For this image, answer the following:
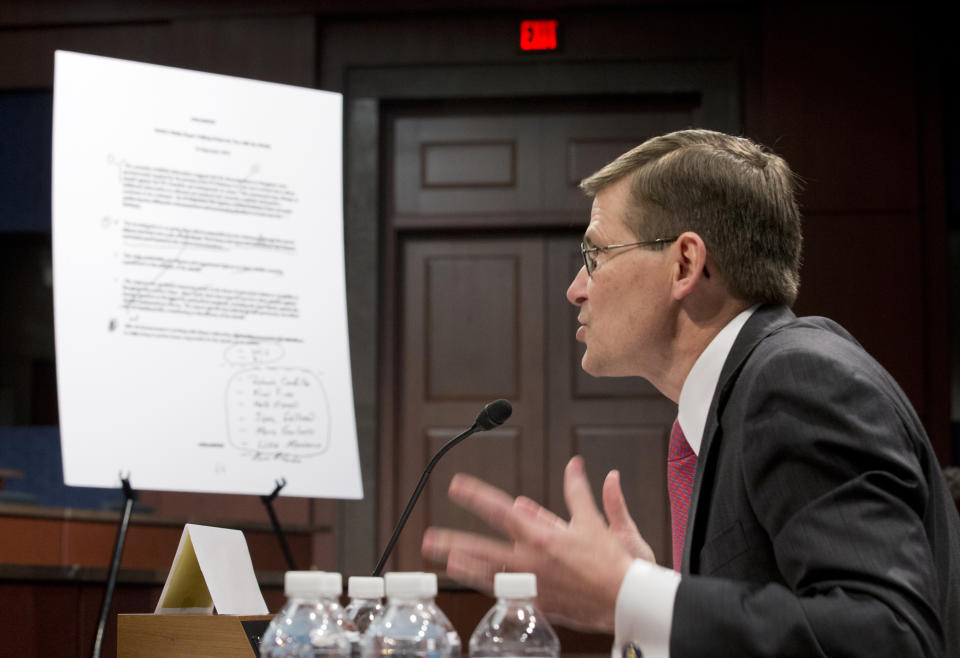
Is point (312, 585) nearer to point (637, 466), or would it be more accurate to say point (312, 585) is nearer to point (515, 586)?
point (515, 586)

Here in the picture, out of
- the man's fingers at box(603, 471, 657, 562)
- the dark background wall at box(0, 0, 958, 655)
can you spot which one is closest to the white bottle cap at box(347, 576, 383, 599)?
the man's fingers at box(603, 471, 657, 562)

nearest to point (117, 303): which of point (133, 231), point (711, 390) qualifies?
point (133, 231)

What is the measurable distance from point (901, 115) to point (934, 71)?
257 millimetres

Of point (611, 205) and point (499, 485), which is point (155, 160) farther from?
point (499, 485)

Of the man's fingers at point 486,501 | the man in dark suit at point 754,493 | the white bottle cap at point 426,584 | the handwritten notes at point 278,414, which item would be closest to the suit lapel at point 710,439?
the man in dark suit at point 754,493

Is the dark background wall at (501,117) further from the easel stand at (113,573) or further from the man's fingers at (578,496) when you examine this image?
the man's fingers at (578,496)

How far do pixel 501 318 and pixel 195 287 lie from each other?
2.52 metres

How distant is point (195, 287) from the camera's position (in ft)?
8.79

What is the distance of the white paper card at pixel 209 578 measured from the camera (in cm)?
163

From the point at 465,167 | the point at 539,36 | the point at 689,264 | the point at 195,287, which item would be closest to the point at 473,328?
the point at 465,167

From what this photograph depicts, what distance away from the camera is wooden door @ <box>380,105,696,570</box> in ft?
16.4

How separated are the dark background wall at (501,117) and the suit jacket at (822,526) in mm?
3668

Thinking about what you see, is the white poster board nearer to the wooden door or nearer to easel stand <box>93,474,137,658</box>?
easel stand <box>93,474,137,658</box>

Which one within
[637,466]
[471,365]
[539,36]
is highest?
[539,36]
